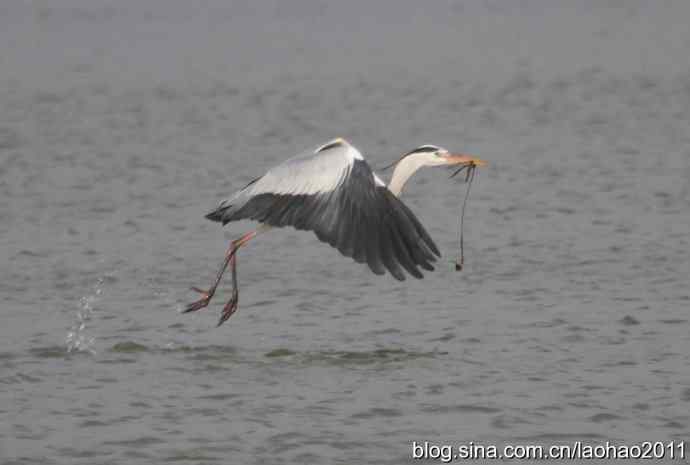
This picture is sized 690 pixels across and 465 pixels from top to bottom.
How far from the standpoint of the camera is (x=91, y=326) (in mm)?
10250

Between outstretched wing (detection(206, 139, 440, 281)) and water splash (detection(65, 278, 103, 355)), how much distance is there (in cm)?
139

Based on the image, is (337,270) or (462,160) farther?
(337,270)

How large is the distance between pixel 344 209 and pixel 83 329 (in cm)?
254

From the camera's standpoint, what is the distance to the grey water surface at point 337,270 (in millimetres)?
8078

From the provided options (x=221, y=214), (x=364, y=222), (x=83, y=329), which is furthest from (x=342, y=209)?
(x=83, y=329)

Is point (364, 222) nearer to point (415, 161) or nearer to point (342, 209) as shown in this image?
point (342, 209)

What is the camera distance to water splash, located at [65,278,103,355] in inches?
382

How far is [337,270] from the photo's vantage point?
39.1 feet

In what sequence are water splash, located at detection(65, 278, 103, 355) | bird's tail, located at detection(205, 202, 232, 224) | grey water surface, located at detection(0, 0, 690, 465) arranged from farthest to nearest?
water splash, located at detection(65, 278, 103, 355) < bird's tail, located at detection(205, 202, 232, 224) < grey water surface, located at detection(0, 0, 690, 465)

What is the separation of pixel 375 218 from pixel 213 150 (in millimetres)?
10200

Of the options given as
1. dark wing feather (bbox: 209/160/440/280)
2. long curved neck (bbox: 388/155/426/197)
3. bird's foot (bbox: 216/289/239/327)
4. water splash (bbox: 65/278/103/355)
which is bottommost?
water splash (bbox: 65/278/103/355)

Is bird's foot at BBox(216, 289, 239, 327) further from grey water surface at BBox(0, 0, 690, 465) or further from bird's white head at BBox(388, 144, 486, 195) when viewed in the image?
bird's white head at BBox(388, 144, 486, 195)

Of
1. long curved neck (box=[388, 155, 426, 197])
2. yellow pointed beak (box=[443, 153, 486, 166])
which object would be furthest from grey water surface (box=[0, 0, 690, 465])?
yellow pointed beak (box=[443, 153, 486, 166])

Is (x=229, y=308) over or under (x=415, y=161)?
under
